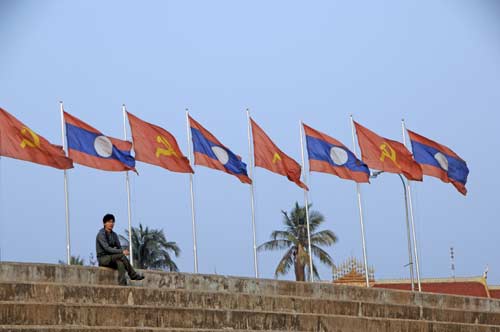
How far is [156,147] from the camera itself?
94.2 ft

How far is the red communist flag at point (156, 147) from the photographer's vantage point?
28422 millimetres

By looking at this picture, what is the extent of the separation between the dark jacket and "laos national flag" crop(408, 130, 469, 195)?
44.5ft

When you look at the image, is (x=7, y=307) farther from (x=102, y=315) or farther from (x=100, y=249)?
(x=100, y=249)

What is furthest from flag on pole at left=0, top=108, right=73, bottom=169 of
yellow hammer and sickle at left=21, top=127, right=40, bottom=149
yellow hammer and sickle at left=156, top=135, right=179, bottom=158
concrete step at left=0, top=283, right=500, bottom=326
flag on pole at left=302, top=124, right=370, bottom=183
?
flag on pole at left=302, top=124, right=370, bottom=183

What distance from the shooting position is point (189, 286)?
937 inches

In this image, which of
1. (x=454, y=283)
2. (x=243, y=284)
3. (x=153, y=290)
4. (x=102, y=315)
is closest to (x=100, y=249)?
(x=153, y=290)

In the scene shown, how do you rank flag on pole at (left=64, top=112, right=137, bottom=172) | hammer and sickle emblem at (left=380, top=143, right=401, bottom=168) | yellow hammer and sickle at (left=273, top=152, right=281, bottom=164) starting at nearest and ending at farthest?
flag on pole at (left=64, top=112, right=137, bottom=172)
yellow hammer and sickle at (left=273, top=152, right=281, bottom=164)
hammer and sickle emblem at (left=380, top=143, right=401, bottom=168)

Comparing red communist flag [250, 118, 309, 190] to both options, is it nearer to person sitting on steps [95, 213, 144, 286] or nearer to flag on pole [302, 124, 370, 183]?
flag on pole [302, 124, 370, 183]

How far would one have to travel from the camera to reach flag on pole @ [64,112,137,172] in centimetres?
2677

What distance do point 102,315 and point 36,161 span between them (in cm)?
716

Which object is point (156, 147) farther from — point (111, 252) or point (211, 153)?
point (111, 252)

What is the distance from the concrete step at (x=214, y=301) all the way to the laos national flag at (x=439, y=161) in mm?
5837

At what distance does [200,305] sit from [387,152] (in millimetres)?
12117

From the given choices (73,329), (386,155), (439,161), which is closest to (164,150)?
(386,155)
